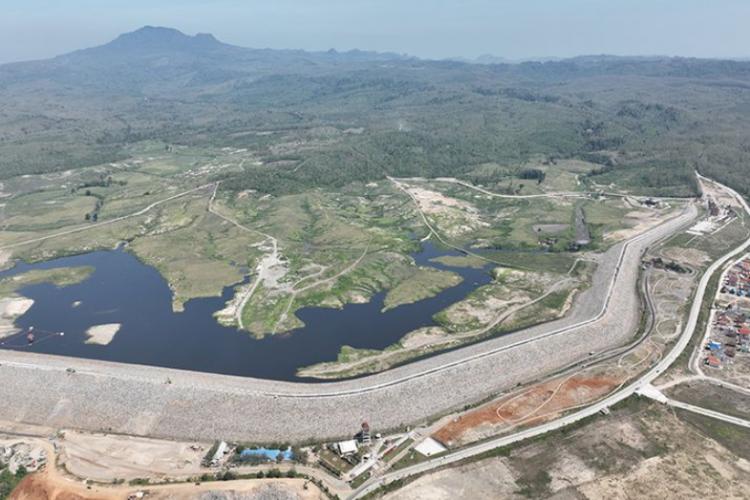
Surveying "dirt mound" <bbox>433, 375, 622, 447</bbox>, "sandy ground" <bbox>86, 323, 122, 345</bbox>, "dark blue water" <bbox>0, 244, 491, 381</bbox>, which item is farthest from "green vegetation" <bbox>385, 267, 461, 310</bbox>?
"sandy ground" <bbox>86, 323, 122, 345</bbox>

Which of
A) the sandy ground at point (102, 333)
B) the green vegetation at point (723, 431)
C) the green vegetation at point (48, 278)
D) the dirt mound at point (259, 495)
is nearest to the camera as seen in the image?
the dirt mound at point (259, 495)

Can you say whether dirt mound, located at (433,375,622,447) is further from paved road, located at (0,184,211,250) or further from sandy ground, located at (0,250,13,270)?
paved road, located at (0,184,211,250)

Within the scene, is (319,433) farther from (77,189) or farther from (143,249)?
(77,189)

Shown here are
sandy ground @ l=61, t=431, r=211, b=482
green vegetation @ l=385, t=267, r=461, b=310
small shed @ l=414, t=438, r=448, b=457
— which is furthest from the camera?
green vegetation @ l=385, t=267, r=461, b=310

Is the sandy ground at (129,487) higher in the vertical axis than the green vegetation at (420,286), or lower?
lower

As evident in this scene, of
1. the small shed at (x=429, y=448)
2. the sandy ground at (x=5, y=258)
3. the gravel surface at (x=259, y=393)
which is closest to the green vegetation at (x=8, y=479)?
the gravel surface at (x=259, y=393)

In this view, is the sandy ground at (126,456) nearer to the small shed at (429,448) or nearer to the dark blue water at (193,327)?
the dark blue water at (193,327)

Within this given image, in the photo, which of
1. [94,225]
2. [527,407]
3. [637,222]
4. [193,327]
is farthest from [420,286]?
[94,225]
